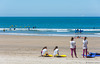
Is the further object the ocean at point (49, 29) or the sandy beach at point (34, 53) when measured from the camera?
the ocean at point (49, 29)

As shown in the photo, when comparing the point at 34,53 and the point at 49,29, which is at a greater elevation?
the point at 49,29

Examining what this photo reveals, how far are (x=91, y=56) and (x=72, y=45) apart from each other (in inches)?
76.7

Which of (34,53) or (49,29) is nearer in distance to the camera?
(34,53)

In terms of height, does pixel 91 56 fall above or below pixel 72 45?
below

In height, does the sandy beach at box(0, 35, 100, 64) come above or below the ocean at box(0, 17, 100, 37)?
below

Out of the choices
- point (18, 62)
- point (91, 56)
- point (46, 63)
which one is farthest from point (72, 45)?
point (18, 62)

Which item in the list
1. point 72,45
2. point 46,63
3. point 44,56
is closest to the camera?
point 46,63

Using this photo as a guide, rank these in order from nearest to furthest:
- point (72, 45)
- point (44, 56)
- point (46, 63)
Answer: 1. point (46, 63)
2. point (72, 45)
3. point (44, 56)

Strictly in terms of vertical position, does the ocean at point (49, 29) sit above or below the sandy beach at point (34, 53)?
above

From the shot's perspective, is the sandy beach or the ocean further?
the ocean

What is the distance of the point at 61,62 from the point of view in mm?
13336

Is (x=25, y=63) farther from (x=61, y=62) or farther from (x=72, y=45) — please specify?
(x=72, y=45)

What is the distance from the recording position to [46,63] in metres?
12.9

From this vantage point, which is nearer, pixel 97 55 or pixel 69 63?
pixel 69 63
